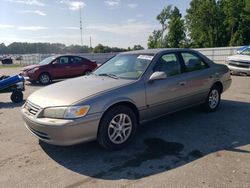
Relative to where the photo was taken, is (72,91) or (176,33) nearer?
(72,91)

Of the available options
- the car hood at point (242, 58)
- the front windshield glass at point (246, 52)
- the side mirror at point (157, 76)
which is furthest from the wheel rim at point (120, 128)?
the front windshield glass at point (246, 52)

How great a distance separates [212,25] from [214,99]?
55.4 m

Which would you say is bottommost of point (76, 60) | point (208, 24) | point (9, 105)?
point (9, 105)

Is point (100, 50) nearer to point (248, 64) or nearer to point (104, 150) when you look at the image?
point (248, 64)

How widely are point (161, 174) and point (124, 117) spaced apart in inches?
47.0

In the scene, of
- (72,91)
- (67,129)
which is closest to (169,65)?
(72,91)

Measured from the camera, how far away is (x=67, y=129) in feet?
12.4

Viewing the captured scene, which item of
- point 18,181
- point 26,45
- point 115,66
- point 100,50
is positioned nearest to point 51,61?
point 115,66

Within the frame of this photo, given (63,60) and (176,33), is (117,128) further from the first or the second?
(176,33)

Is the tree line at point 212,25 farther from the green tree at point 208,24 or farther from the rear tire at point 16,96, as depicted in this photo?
the rear tire at point 16,96

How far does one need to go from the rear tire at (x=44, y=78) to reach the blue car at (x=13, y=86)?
4.38 metres

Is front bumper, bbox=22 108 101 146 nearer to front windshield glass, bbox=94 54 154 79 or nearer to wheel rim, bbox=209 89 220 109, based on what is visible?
front windshield glass, bbox=94 54 154 79

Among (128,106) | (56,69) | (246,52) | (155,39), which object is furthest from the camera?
(155,39)

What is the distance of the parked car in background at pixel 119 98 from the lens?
389 cm
